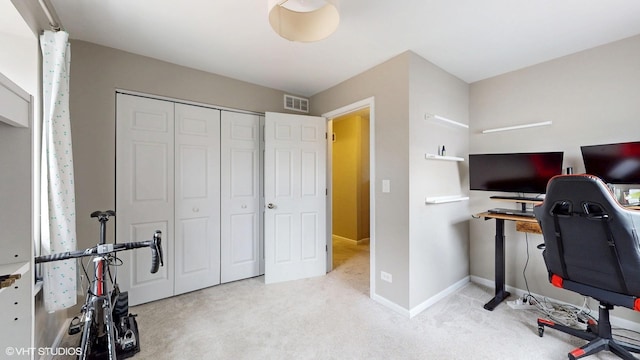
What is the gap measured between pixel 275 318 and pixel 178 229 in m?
1.40

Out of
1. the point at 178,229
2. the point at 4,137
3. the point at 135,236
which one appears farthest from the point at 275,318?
the point at 4,137

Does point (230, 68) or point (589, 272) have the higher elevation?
point (230, 68)

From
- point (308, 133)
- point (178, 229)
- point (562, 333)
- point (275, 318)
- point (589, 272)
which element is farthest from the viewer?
point (308, 133)

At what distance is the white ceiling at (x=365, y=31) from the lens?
5.67 ft

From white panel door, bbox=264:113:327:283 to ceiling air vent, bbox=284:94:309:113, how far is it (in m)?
0.37

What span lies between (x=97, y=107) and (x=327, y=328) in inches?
113

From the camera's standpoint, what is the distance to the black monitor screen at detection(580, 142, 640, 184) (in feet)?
6.27

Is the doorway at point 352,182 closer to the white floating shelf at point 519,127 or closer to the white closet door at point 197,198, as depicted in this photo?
the white floating shelf at point 519,127

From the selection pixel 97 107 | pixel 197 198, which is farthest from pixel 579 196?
pixel 97 107

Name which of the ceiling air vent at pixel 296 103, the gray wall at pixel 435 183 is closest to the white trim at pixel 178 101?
the ceiling air vent at pixel 296 103

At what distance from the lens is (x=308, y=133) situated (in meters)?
3.21

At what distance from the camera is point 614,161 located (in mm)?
1994

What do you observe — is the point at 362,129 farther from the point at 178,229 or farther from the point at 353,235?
the point at 178,229

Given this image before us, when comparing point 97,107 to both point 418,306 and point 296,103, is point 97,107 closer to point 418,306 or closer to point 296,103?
point 296,103
